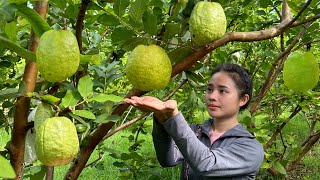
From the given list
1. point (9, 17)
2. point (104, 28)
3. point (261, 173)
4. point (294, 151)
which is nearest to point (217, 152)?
point (9, 17)

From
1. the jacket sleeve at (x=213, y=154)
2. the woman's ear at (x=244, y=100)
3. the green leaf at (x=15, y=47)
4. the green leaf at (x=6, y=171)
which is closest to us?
the green leaf at (x=6, y=171)

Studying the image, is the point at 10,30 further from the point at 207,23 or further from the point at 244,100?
the point at 244,100

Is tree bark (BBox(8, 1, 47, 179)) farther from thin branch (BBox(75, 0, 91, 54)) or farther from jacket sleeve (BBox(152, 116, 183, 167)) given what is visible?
jacket sleeve (BBox(152, 116, 183, 167))

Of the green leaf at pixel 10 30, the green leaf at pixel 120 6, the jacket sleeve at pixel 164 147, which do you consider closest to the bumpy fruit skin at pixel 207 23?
the green leaf at pixel 120 6

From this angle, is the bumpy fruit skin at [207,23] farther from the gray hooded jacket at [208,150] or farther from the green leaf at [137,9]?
the gray hooded jacket at [208,150]

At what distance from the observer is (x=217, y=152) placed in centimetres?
143

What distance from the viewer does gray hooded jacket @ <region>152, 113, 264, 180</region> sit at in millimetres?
1315

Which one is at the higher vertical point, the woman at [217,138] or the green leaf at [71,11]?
the green leaf at [71,11]

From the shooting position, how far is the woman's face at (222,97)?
156 cm

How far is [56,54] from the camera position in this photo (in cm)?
73

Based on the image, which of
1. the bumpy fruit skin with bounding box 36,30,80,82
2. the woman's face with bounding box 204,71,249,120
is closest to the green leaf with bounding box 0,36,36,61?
the bumpy fruit skin with bounding box 36,30,80,82

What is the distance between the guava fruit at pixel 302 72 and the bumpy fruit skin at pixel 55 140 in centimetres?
73

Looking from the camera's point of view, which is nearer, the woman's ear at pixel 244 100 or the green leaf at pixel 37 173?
the green leaf at pixel 37 173

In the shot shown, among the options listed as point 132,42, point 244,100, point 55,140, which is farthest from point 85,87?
point 244,100
